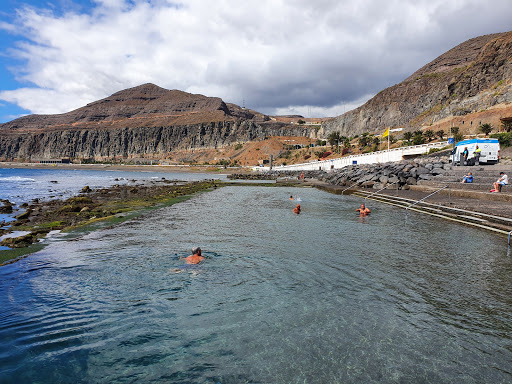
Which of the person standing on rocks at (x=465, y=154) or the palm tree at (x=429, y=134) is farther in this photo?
the palm tree at (x=429, y=134)

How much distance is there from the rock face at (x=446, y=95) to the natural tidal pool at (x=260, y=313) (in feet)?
198

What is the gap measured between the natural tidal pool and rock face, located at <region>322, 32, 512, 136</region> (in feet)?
198

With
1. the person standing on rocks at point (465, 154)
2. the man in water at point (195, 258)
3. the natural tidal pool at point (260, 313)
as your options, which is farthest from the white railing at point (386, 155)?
the man in water at point (195, 258)

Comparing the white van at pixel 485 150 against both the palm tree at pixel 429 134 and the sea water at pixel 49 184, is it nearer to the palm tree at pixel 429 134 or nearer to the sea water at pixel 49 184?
the palm tree at pixel 429 134

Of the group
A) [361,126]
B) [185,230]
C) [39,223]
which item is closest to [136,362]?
[185,230]

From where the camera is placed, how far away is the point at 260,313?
21.0 ft

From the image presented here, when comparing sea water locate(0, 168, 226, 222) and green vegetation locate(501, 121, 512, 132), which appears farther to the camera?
green vegetation locate(501, 121, 512, 132)

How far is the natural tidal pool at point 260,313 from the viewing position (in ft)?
15.4

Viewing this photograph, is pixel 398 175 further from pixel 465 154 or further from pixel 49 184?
pixel 49 184

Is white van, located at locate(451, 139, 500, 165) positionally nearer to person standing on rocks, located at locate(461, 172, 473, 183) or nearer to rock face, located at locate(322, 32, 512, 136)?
person standing on rocks, located at locate(461, 172, 473, 183)

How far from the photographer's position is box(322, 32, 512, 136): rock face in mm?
68188

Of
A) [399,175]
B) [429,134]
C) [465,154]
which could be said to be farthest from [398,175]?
[429,134]

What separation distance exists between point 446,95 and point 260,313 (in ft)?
347

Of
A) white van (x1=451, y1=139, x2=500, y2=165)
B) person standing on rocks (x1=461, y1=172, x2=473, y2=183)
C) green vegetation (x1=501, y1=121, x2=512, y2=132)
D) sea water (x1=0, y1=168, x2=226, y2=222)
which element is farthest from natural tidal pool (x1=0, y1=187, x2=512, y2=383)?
green vegetation (x1=501, y1=121, x2=512, y2=132)
